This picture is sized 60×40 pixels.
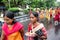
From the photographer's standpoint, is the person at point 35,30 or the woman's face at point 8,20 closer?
the woman's face at point 8,20

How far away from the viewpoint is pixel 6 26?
485 centimetres

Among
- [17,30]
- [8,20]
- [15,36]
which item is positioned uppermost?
[8,20]

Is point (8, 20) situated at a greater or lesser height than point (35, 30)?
greater

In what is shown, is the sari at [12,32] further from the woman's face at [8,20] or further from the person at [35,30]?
the person at [35,30]

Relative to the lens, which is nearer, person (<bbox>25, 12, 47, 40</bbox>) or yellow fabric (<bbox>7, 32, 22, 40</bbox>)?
yellow fabric (<bbox>7, 32, 22, 40</bbox>)

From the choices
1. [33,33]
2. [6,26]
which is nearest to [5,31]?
[6,26]

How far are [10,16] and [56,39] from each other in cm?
770

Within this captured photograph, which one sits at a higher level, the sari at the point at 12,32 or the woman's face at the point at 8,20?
the woman's face at the point at 8,20

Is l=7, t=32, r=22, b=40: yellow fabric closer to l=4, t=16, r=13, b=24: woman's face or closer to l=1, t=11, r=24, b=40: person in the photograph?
l=1, t=11, r=24, b=40: person

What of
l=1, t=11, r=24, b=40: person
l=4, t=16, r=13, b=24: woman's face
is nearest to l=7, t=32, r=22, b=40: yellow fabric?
l=1, t=11, r=24, b=40: person

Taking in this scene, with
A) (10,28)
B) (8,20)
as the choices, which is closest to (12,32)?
(10,28)

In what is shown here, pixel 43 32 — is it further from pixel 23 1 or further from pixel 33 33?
pixel 23 1

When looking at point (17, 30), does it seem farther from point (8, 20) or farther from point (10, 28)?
point (8, 20)

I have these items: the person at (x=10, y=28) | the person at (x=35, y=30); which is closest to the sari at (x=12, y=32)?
the person at (x=10, y=28)
